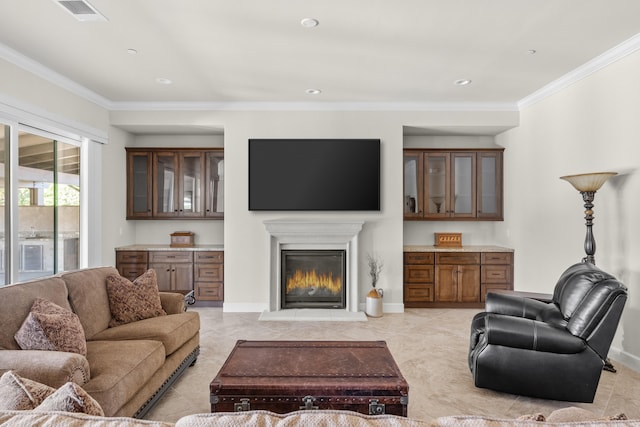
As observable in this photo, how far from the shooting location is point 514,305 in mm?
3299

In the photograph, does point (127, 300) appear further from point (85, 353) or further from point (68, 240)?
point (68, 240)

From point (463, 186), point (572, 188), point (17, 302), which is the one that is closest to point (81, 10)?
point (17, 302)

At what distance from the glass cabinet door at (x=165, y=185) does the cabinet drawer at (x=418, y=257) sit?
3431mm

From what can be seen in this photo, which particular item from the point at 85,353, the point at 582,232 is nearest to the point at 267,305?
the point at 85,353

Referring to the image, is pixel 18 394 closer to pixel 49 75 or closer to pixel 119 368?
pixel 119 368

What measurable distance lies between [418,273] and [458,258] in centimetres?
60

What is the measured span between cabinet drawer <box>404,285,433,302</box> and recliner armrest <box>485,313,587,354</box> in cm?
260

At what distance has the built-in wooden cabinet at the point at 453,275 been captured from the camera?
5.33 meters

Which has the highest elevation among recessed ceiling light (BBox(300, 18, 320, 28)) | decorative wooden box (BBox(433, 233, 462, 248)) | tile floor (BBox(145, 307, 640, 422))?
recessed ceiling light (BBox(300, 18, 320, 28))

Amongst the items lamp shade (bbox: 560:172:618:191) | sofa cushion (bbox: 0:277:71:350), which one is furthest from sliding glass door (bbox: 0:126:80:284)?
lamp shade (bbox: 560:172:618:191)

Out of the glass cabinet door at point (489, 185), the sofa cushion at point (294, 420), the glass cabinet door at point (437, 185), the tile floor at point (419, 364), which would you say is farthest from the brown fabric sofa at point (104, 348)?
the glass cabinet door at point (489, 185)

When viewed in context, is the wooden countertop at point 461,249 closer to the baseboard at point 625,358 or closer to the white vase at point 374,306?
the white vase at point 374,306

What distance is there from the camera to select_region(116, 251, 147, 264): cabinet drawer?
17.6 ft

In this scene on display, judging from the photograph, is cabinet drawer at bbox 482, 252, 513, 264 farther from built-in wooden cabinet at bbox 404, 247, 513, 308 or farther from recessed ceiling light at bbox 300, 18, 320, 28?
recessed ceiling light at bbox 300, 18, 320, 28
